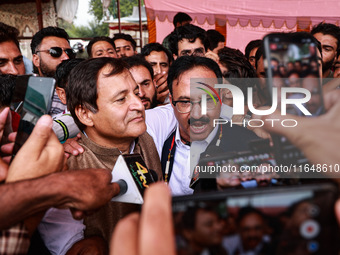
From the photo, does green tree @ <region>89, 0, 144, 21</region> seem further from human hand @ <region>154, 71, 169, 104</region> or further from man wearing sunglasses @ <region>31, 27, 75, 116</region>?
human hand @ <region>154, 71, 169, 104</region>

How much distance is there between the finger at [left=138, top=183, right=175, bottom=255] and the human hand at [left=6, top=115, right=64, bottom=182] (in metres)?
0.50

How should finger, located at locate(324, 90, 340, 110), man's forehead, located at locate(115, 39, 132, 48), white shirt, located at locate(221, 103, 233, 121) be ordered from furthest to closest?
man's forehead, located at locate(115, 39, 132, 48) → white shirt, located at locate(221, 103, 233, 121) → finger, located at locate(324, 90, 340, 110)

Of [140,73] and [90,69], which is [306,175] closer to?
[90,69]

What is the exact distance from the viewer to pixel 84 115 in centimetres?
190

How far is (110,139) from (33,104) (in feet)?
2.95

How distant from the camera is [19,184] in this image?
37.8 inches

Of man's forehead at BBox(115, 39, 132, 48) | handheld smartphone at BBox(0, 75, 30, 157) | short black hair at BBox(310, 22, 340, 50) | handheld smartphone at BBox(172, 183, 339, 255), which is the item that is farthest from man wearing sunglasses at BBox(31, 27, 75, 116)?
handheld smartphone at BBox(172, 183, 339, 255)

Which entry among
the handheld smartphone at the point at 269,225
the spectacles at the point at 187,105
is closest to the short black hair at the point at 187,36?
the spectacles at the point at 187,105

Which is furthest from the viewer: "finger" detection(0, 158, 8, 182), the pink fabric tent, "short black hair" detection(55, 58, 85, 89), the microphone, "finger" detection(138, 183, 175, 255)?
the pink fabric tent

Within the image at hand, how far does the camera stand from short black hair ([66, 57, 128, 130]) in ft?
5.96

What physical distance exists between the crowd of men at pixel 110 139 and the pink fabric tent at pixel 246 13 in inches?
108

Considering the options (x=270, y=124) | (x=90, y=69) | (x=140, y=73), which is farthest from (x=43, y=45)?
(x=270, y=124)

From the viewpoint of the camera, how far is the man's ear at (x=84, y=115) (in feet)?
6.16

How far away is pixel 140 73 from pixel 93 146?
1.52m
